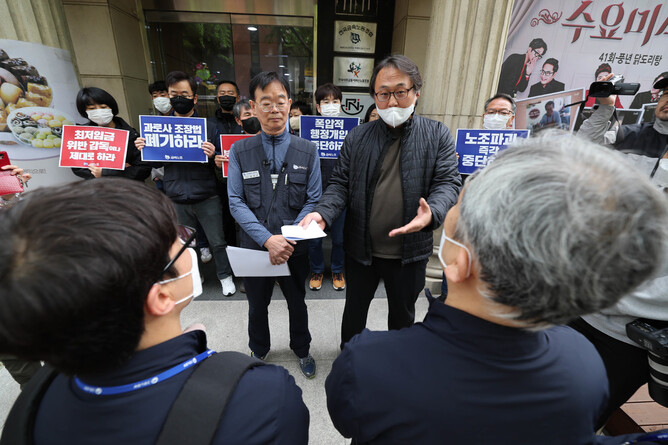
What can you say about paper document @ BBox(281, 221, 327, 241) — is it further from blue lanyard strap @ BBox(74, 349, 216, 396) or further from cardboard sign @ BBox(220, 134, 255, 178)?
cardboard sign @ BBox(220, 134, 255, 178)

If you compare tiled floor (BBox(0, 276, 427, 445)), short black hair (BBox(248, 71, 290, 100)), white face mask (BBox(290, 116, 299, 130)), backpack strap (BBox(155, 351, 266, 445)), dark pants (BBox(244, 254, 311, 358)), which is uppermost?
short black hair (BBox(248, 71, 290, 100))

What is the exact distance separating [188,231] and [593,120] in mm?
3307

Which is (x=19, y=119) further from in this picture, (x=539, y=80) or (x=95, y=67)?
(x=539, y=80)

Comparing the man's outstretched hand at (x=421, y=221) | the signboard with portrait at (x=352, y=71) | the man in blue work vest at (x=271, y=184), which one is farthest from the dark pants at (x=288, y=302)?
the signboard with portrait at (x=352, y=71)

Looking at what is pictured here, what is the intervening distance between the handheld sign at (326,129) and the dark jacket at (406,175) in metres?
1.15

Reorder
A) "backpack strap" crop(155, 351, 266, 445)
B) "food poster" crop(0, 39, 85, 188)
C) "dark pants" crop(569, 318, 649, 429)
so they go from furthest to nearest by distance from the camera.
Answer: "food poster" crop(0, 39, 85, 188), "dark pants" crop(569, 318, 649, 429), "backpack strap" crop(155, 351, 266, 445)

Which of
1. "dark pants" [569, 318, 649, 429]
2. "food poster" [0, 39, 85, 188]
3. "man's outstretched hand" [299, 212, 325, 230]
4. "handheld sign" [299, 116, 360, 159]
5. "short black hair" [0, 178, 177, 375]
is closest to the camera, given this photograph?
"short black hair" [0, 178, 177, 375]

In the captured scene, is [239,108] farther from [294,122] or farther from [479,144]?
[479,144]

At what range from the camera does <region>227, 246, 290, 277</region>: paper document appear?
1851 millimetres

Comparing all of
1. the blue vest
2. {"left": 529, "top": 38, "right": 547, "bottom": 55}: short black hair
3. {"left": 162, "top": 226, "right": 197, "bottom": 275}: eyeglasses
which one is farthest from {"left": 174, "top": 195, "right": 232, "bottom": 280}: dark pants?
{"left": 529, "top": 38, "right": 547, "bottom": 55}: short black hair

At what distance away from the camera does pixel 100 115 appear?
2803mm

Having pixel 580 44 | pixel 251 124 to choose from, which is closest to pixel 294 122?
pixel 251 124

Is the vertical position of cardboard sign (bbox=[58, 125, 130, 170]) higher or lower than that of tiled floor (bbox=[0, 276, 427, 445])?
higher

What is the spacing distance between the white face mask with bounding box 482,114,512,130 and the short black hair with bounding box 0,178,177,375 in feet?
10.2
